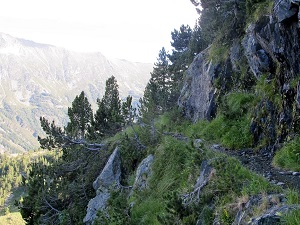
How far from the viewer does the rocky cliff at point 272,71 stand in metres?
11.1

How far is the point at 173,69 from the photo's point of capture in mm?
48000

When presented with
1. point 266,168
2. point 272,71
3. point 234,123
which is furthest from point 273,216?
point 234,123

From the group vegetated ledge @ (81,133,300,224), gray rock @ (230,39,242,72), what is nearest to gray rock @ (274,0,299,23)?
vegetated ledge @ (81,133,300,224)

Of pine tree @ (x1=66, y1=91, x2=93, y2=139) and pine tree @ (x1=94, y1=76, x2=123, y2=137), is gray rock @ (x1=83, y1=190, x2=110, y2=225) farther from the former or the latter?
pine tree @ (x1=66, y1=91, x2=93, y2=139)

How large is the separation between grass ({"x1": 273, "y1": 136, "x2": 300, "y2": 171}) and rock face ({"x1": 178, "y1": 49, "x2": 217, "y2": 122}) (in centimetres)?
1154

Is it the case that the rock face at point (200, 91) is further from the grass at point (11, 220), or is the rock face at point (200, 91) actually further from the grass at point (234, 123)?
the grass at point (11, 220)

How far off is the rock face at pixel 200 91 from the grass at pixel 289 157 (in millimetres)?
11538

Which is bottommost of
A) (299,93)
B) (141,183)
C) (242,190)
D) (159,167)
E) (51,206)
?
(51,206)

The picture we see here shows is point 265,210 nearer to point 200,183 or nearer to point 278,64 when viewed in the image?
point 200,183

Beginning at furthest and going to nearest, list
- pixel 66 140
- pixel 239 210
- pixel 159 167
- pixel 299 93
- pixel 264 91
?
1. pixel 66 140
2. pixel 264 91
3. pixel 159 167
4. pixel 299 93
5. pixel 239 210

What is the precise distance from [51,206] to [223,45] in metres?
17.9

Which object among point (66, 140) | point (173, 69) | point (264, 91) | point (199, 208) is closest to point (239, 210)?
point (199, 208)

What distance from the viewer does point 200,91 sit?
2675 cm

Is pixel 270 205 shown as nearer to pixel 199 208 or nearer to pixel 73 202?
pixel 199 208
